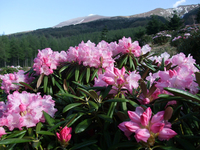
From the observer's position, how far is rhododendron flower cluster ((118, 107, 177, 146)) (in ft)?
1.98

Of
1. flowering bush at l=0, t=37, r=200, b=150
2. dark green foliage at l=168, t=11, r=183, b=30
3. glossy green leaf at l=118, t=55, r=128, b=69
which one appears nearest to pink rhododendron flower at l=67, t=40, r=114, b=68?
glossy green leaf at l=118, t=55, r=128, b=69

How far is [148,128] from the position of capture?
0.66 m

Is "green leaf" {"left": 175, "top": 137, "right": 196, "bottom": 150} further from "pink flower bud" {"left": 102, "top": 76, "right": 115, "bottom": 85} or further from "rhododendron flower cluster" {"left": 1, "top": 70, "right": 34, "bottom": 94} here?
"rhododendron flower cluster" {"left": 1, "top": 70, "right": 34, "bottom": 94}

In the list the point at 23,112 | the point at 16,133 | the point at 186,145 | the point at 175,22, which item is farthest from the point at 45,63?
the point at 175,22

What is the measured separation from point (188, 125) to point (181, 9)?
184590 millimetres

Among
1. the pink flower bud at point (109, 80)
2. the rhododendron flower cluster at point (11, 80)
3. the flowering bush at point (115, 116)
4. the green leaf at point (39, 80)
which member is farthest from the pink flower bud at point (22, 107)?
the rhododendron flower cluster at point (11, 80)

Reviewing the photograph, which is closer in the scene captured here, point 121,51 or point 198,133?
point 198,133

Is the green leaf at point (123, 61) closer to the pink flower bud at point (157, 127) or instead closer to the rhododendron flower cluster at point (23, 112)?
the rhododendron flower cluster at point (23, 112)

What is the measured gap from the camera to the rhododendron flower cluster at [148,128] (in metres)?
0.60

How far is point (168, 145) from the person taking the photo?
0.64 meters

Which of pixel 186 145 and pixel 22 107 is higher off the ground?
pixel 22 107

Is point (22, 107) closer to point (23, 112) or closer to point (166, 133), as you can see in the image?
point (23, 112)

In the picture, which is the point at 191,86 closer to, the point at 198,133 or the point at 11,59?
the point at 198,133

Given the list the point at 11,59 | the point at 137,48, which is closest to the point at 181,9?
the point at 11,59
